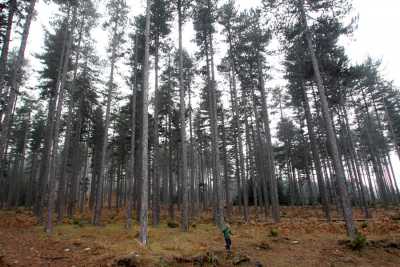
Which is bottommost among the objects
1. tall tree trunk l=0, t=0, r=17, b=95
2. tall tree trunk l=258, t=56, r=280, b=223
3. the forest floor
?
the forest floor

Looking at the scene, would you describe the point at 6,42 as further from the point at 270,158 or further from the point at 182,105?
the point at 270,158

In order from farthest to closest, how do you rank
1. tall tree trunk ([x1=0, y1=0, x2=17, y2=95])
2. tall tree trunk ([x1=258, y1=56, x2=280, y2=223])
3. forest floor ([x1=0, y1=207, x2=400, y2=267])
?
tall tree trunk ([x1=258, y1=56, x2=280, y2=223]) < tall tree trunk ([x1=0, y1=0, x2=17, y2=95]) < forest floor ([x1=0, y1=207, x2=400, y2=267])

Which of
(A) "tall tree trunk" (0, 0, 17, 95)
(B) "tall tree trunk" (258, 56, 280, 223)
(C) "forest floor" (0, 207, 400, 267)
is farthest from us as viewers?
(B) "tall tree trunk" (258, 56, 280, 223)

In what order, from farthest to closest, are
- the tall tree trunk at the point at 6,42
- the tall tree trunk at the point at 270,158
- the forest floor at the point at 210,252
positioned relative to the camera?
the tall tree trunk at the point at 270,158, the tall tree trunk at the point at 6,42, the forest floor at the point at 210,252

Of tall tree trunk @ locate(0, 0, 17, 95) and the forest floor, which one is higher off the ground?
tall tree trunk @ locate(0, 0, 17, 95)

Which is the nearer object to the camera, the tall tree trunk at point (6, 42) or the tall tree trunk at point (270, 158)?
the tall tree trunk at point (6, 42)

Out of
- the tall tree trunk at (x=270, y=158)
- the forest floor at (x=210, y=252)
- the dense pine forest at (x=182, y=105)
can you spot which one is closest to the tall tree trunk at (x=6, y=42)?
the dense pine forest at (x=182, y=105)

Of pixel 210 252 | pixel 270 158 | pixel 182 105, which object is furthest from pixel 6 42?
pixel 270 158

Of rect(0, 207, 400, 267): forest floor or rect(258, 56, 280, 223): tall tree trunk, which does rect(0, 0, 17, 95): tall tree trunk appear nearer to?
rect(0, 207, 400, 267): forest floor

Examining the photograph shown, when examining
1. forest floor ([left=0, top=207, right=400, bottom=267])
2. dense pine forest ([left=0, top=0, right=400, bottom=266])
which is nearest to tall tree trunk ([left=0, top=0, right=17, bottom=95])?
dense pine forest ([left=0, top=0, right=400, bottom=266])

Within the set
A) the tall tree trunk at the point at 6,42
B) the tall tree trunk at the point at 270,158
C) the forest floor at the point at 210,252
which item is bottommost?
the forest floor at the point at 210,252

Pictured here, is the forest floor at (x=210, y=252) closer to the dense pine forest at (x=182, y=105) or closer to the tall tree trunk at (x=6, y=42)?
the dense pine forest at (x=182, y=105)

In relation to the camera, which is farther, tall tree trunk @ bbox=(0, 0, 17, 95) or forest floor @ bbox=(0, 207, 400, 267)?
tall tree trunk @ bbox=(0, 0, 17, 95)

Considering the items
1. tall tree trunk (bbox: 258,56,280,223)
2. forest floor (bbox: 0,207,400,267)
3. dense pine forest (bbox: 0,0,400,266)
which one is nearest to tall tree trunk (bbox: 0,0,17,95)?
dense pine forest (bbox: 0,0,400,266)
